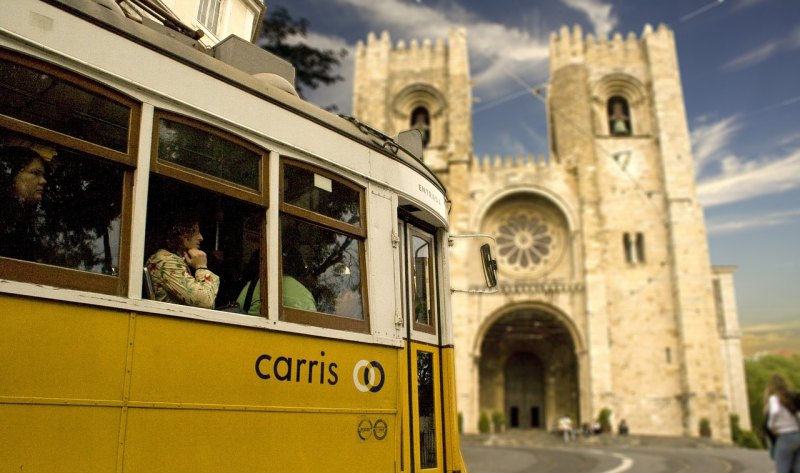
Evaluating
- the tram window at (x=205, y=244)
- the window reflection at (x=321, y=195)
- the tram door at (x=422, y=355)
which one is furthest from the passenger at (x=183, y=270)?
the tram door at (x=422, y=355)

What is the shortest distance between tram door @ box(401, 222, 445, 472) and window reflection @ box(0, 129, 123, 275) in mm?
1748

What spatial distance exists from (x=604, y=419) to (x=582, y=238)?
7.91 metres

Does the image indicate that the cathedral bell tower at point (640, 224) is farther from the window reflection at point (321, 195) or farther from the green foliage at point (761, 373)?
the green foliage at point (761, 373)

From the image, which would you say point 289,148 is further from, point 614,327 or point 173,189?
point 614,327

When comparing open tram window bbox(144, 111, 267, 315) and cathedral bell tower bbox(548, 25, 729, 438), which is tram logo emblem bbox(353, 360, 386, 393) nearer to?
open tram window bbox(144, 111, 267, 315)

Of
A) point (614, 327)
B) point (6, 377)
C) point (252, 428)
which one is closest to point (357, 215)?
point (252, 428)

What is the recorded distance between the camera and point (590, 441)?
23594 mm

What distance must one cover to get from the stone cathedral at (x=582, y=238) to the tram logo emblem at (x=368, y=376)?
2368 centimetres

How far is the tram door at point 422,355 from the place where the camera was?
3.54m

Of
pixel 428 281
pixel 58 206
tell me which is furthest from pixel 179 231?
pixel 428 281

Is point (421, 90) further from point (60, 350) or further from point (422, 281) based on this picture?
point (60, 350)

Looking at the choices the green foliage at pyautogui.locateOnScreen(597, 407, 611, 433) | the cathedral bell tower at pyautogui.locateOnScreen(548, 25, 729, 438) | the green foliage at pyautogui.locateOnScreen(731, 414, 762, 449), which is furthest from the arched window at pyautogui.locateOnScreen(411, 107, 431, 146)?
the green foliage at pyautogui.locateOnScreen(731, 414, 762, 449)

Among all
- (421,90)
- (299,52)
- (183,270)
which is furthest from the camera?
(421,90)

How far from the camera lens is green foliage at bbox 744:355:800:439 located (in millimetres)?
53781
